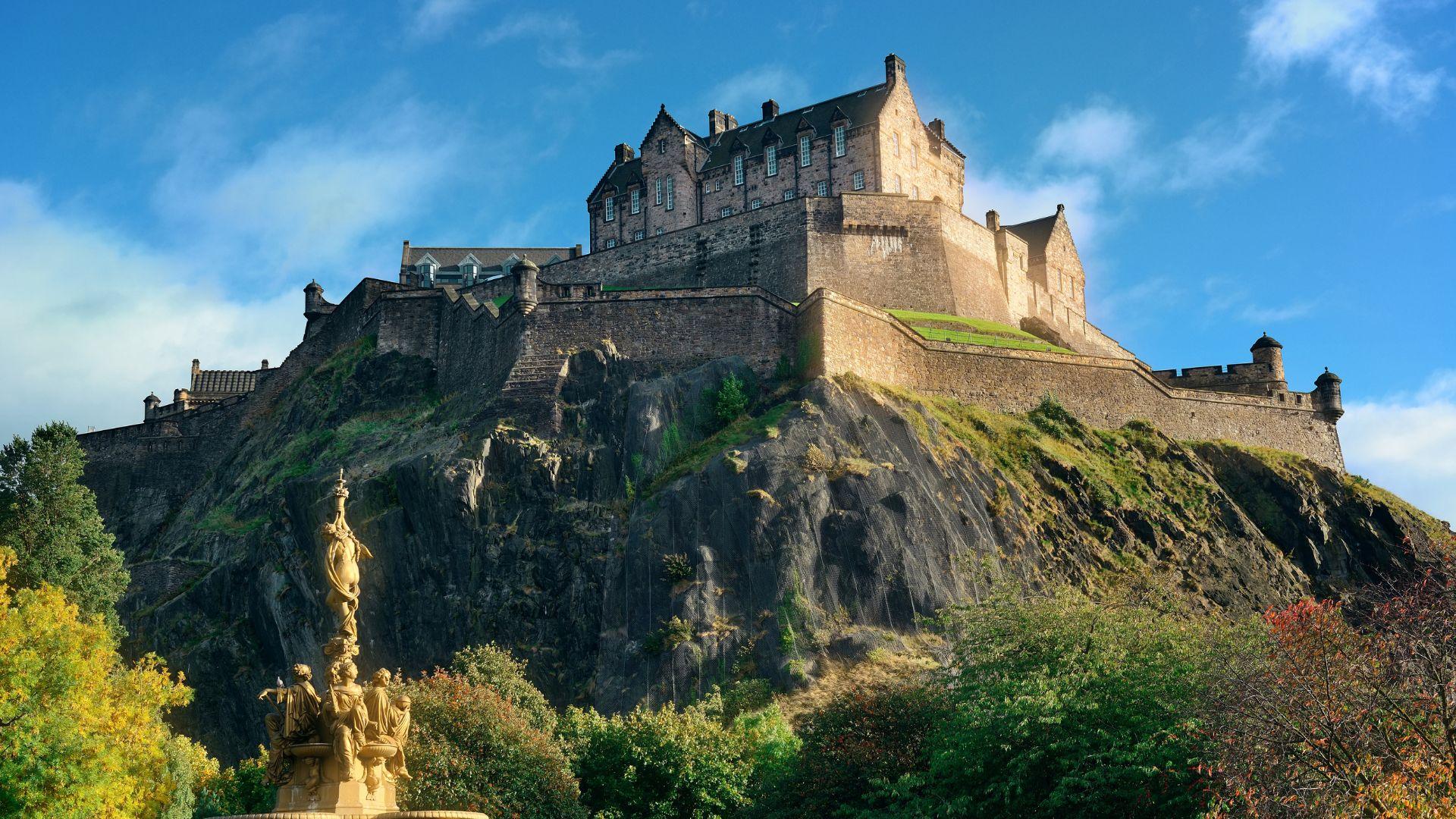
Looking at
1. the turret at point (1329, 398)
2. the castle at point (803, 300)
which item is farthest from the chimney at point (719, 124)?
the turret at point (1329, 398)

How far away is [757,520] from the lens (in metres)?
50.2

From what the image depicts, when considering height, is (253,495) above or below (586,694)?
above

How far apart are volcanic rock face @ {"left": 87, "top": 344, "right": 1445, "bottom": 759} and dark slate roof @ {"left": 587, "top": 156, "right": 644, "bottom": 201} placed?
25140 mm

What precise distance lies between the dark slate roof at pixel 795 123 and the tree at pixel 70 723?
50.7 meters

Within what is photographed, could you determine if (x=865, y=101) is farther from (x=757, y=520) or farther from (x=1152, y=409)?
(x=757, y=520)

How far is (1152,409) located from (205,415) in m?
47.7

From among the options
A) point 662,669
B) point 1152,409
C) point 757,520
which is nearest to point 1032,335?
point 1152,409

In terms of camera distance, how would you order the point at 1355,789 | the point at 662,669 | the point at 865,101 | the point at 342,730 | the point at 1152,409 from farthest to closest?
the point at 865,101 < the point at 1152,409 < the point at 662,669 < the point at 1355,789 < the point at 342,730

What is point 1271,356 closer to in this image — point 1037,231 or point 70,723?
point 1037,231

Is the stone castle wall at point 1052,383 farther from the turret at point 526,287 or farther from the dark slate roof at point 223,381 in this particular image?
the dark slate roof at point 223,381

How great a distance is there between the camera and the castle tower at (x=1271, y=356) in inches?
2881

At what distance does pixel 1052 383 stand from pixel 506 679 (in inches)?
1242

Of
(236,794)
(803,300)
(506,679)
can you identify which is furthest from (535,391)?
(236,794)

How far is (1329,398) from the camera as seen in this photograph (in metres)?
72.4
